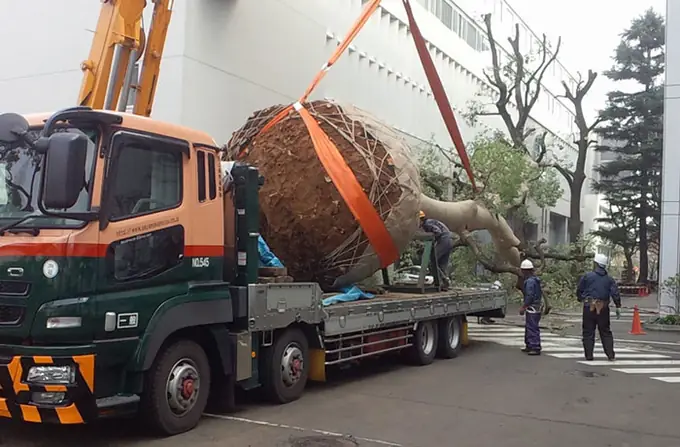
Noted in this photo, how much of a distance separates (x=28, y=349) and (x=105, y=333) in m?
0.58

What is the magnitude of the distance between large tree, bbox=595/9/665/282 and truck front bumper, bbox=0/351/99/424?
4043cm

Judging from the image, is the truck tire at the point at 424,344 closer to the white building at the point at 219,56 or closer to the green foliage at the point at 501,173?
the green foliage at the point at 501,173

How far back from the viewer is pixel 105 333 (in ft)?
19.3

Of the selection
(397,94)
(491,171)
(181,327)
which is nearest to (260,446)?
(181,327)

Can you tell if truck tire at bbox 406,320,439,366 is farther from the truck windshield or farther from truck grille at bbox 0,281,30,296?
truck grille at bbox 0,281,30,296

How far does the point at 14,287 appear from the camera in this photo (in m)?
5.72

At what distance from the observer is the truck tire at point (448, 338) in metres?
12.0

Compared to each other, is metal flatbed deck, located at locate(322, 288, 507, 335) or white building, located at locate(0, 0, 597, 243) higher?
white building, located at locate(0, 0, 597, 243)

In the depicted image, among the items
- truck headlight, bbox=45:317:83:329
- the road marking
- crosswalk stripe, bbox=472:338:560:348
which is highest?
truck headlight, bbox=45:317:83:329

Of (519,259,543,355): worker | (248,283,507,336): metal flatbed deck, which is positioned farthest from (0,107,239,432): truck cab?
(519,259,543,355): worker

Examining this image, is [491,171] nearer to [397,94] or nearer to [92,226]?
[397,94]

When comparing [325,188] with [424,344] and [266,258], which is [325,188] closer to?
[266,258]

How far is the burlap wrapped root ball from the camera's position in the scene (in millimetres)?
9000

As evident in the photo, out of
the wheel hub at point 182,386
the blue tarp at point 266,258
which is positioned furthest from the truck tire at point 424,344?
the wheel hub at point 182,386
